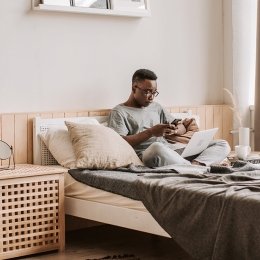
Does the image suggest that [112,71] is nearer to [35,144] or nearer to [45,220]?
[35,144]

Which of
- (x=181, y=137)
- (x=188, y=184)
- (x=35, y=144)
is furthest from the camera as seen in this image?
(x=181, y=137)

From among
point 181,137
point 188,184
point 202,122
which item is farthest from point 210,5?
point 188,184

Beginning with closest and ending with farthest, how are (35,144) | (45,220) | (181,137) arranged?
(45,220), (35,144), (181,137)

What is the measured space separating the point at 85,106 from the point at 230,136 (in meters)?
1.34

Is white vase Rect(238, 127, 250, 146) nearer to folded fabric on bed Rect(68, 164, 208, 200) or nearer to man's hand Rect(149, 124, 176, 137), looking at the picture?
man's hand Rect(149, 124, 176, 137)

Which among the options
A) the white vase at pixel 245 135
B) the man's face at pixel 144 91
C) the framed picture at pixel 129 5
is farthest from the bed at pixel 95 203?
the white vase at pixel 245 135

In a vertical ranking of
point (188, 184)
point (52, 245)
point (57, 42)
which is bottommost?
point (52, 245)

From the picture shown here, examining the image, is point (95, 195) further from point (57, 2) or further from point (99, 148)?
point (57, 2)

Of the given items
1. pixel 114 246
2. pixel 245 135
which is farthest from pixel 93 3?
pixel 114 246

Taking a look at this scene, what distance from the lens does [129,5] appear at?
454cm

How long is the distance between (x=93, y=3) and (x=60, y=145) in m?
1.01

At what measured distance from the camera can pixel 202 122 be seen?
5008mm

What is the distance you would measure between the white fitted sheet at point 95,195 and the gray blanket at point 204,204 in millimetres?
38

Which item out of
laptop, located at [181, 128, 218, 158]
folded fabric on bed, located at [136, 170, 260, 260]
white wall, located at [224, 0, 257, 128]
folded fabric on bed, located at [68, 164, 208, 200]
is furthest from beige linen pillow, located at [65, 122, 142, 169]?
white wall, located at [224, 0, 257, 128]
